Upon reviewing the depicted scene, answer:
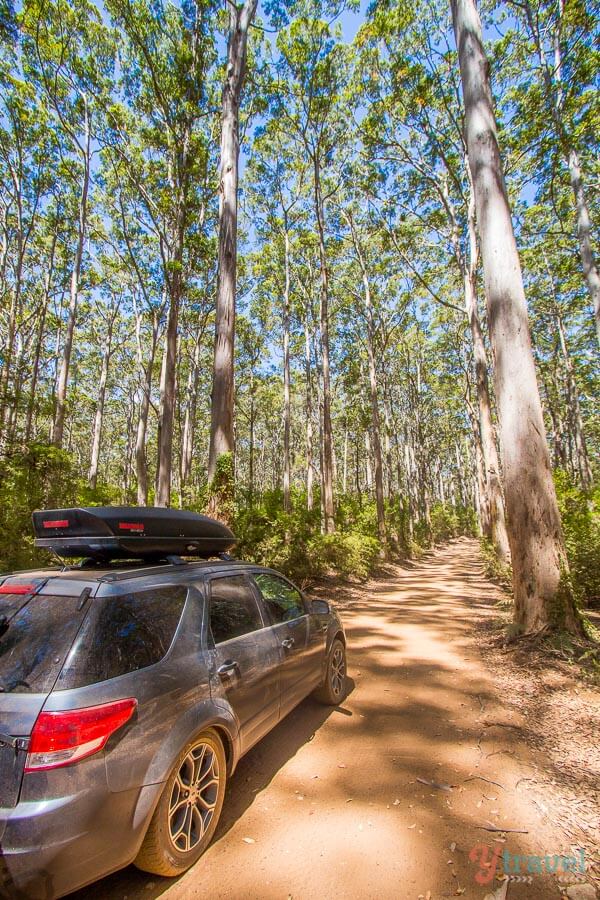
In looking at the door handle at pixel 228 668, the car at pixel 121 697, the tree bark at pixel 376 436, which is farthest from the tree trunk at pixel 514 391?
the tree bark at pixel 376 436

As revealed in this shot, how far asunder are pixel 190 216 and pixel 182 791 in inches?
638

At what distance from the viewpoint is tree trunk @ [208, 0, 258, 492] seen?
8.39 meters

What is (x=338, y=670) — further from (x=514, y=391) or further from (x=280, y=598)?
(x=514, y=391)

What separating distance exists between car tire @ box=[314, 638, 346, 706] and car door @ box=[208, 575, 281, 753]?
1.07 m

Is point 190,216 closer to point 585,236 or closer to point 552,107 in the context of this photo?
point 552,107

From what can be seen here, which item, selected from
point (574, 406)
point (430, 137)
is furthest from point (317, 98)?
point (574, 406)

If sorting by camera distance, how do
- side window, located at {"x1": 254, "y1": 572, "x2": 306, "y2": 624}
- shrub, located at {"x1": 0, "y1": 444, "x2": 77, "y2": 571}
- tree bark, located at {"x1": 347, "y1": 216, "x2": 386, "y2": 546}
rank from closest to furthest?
side window, located at {"x1": 254, "y1": 572, "x2": 306, "y2": 624}
shrub, located at {"x1": 0, "y1": 444, "x2": 77, "y2": 571}
tree bark, located at {"x1": 347, "y1": 216, "x2": 386, "y2": 546}

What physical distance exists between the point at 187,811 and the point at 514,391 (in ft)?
18.8

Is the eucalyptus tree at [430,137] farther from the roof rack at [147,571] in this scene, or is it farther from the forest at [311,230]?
the roof rack at [147,571]

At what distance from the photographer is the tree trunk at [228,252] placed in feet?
27.5

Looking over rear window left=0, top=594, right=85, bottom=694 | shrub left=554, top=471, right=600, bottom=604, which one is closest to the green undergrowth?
rear window left=0, top=594, right=85, bottom=694

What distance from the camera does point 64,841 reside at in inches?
63.1

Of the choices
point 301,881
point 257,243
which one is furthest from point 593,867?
point 257,243

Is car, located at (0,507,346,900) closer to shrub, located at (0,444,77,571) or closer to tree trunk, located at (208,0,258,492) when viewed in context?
shrub, located at (0,444,77,571)
